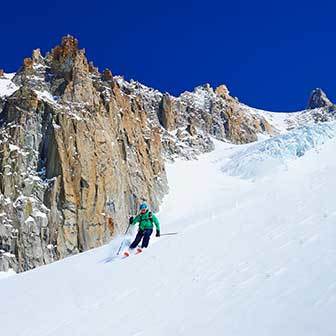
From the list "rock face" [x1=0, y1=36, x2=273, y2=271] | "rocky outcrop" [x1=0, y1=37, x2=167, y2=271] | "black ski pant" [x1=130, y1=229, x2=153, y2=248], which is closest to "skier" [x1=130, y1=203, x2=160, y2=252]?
"black ski pant" [x1=130, y1=229, x2=153, y2=248]

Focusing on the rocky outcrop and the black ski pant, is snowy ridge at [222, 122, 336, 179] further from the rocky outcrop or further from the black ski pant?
the black ski pant

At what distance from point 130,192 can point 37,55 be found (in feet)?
98.8

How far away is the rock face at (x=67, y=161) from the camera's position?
5822 centimetres

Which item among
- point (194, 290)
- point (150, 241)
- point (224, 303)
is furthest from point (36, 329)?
point (150, 241)

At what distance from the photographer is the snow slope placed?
7223 mm

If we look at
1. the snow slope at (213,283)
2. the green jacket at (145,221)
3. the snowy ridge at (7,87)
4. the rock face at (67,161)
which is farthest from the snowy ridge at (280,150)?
the snow slope at (213,283)

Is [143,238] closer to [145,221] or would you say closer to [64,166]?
[145,221]

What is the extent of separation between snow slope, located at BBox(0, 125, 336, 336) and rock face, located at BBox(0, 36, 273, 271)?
1635 inches

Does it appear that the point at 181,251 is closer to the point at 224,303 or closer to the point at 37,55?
the point at 224,303

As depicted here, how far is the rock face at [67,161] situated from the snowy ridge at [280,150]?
52.0 ft

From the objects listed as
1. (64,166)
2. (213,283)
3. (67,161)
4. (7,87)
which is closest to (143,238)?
(213,283)

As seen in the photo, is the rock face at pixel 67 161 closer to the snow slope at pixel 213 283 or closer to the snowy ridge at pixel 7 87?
the snowy ridge at pixel 7 87

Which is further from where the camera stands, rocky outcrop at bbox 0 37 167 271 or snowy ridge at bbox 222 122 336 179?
snowy ridge at bbox 222 122 336 179

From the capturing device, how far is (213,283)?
9.55 metres
